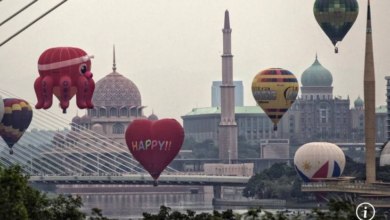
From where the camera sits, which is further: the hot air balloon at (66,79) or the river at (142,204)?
the river at (142,204)

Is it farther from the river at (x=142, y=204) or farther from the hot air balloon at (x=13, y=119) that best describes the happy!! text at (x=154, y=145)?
the hot air balloon at (x=13, y=119)

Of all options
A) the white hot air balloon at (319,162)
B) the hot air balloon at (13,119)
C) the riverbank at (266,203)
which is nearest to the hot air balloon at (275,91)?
the white hot air balloon at (319,162)

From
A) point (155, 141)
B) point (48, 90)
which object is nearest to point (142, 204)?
point (155, 141)

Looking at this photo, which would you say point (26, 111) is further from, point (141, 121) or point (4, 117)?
point (141, 121)

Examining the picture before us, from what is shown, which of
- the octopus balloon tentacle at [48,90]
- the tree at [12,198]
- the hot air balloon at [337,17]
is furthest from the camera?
the hot air balloon at [337,17]

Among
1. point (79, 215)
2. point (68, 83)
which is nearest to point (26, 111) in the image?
point (68, 83)

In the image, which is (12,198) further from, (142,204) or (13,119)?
(142,204)

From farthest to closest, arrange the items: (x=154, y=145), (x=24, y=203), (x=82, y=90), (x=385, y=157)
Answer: (x=385, y=157) < (x=154, y=145) < (x=82, y=90) < (x=24, y=203)

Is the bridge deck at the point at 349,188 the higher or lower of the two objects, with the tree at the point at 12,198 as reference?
higher

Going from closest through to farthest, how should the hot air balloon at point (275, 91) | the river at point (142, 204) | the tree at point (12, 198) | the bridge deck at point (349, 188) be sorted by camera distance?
the tree at point (12, 198)
the bridge deck at point (349, 188)
the hot air balloon at point (275, 91)
the river at point (142, 204)
